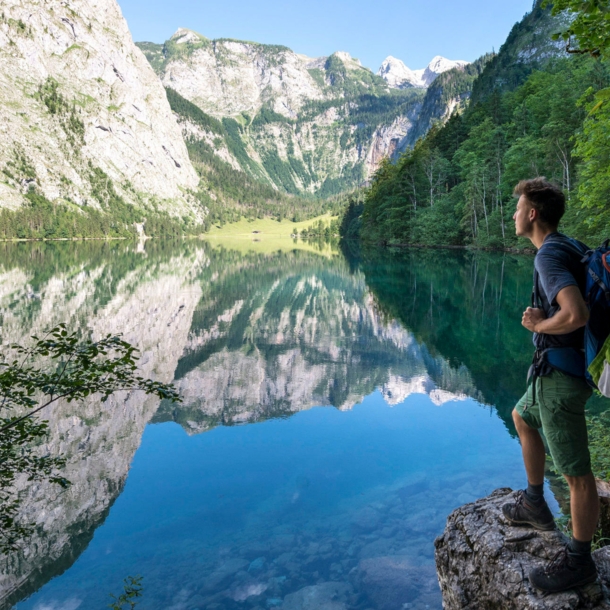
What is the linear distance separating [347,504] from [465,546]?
4345mm

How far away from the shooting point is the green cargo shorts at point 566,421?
151 inches

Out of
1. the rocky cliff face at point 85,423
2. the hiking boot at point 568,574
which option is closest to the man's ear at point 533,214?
the hiking boot at point 568,574

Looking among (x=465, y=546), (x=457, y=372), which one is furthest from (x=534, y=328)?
(x=457, y=372)

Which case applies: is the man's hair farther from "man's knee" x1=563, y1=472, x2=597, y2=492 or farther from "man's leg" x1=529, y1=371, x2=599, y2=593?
"man's knee" x1=563, y1=472, x2=597, y2=492

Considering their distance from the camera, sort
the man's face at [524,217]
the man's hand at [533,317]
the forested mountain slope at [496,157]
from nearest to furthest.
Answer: the man's hand at [533,317] → the man's face at [524,217] → the forested mountain slope at [496,157]

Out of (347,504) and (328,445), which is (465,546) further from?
(328,445)

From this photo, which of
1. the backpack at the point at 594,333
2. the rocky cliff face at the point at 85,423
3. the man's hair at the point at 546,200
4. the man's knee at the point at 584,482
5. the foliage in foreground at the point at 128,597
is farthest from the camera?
the rocky cliff face at the point at 85,423

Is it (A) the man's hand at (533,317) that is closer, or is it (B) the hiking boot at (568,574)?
(B) the hiking boot at (568,574)

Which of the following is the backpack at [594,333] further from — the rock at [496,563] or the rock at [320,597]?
the rock at [320,597]

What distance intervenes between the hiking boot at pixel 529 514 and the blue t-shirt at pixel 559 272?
62.6 inches

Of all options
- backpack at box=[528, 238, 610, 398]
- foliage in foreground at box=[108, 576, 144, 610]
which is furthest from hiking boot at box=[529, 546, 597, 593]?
foliage in foreground at box=[108, 576, 144, 610]

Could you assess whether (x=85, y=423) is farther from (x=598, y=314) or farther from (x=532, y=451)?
(x=598, y=314)

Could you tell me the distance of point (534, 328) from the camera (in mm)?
3965

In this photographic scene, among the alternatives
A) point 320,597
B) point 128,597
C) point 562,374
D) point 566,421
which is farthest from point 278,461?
point 562,374
